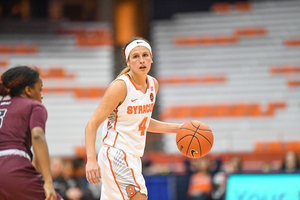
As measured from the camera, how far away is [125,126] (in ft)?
10.9

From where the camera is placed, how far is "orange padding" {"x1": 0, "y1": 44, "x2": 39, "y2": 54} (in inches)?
678

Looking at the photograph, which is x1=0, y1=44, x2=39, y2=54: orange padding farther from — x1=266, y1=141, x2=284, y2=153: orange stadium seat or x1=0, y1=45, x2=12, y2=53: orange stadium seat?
x1=266, y1=141, x2=284, y2=153: orange stadium seat

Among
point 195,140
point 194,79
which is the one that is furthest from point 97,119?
point 194,79

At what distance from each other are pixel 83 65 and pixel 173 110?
4751 millimetres

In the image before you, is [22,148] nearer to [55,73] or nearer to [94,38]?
[55,73]

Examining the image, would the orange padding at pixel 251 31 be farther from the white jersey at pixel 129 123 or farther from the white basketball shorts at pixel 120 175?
the white basketball shorts at pixel 120 175

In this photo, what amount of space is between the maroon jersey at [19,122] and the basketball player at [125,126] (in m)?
0.41

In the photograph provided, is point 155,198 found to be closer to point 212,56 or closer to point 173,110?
point 173,110

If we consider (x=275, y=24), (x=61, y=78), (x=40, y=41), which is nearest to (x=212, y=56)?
(x=275, y=24)

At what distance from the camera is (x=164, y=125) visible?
3.77 meters

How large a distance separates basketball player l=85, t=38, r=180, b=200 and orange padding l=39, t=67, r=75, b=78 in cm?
1399

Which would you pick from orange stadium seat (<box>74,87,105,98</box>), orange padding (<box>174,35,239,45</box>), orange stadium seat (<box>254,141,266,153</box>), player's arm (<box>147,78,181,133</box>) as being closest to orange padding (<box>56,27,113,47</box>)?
orange stadium seat (<box>74,87,105,98</box>)

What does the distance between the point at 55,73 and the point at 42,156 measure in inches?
573

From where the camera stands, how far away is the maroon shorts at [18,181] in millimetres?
2873
